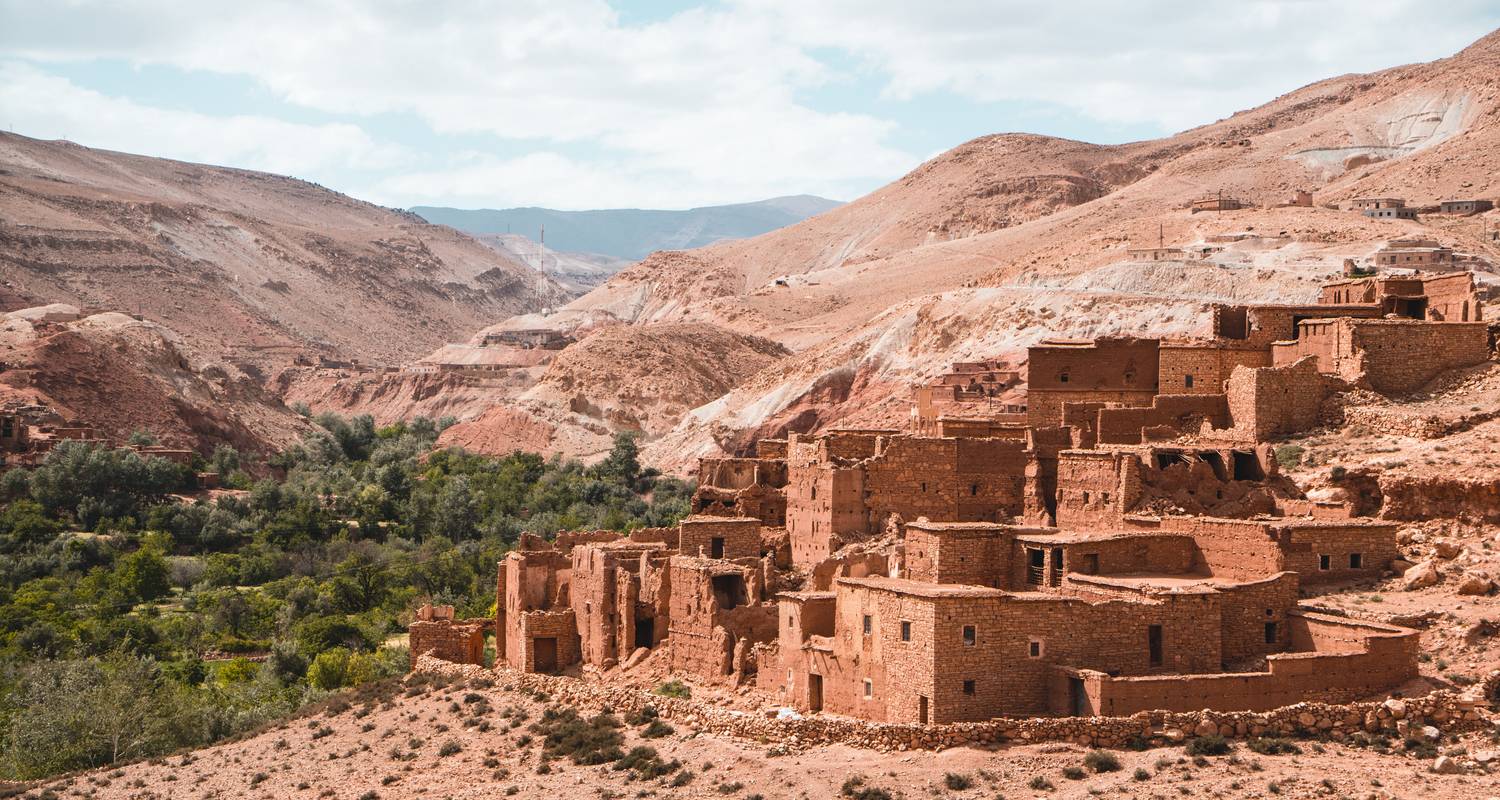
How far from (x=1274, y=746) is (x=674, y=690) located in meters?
9.21

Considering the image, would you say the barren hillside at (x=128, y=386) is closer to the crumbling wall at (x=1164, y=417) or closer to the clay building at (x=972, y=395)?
the clay building at (x=972, y=395)

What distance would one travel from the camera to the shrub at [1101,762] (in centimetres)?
2133

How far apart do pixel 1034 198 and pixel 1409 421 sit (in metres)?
102

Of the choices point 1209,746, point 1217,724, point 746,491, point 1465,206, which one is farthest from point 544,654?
point 1465,206

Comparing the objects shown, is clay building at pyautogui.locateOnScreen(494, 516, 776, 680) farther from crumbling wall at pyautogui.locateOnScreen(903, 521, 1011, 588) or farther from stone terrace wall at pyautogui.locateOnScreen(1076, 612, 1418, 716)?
stone terrace wall at pyautogui.locateOnScreen(1076, 612, 1418, 716)

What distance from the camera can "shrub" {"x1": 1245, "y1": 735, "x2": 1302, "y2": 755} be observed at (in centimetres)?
2153

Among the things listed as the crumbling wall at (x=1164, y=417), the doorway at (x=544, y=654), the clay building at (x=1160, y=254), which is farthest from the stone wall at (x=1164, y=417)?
the clay building at (x=1160, y=254)

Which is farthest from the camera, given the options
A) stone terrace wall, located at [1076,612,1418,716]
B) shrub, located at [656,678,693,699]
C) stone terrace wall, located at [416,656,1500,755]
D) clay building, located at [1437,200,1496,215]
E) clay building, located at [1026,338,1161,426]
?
clay building, located at [1437,200,1496,215]

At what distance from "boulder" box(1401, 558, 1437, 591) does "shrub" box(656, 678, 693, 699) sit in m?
10.3

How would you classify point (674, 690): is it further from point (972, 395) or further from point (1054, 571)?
point (972, 395)

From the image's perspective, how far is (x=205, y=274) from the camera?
160375 millimetres

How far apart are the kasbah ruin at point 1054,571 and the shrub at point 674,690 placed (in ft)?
1.00

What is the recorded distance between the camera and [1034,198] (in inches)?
5113

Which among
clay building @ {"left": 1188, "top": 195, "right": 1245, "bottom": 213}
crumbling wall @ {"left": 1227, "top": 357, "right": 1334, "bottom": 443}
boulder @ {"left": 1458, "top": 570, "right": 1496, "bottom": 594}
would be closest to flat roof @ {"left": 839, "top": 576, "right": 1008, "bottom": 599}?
boulder @ {"left": 1458, "top": 570, "right": 1496, "bottom": 594}
